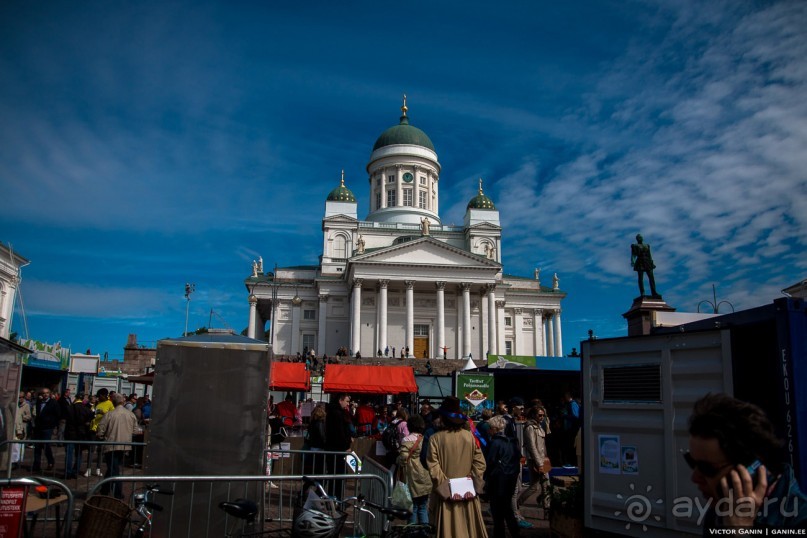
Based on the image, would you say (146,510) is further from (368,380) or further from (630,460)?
(368,380)

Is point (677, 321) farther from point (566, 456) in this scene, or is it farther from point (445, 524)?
point (445, 524)

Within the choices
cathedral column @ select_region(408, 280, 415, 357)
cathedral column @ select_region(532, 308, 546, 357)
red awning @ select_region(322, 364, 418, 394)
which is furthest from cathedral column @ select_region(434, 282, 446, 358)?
red awning @ select_region(322, 364, 418, 394)

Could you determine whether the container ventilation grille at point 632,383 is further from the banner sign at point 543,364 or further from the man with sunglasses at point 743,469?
the banner sign at point 543,364

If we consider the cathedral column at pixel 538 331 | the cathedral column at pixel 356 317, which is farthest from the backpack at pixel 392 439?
the cathedral column at pixel 538 331

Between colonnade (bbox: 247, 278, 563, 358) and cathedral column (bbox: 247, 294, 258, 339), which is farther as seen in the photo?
cathedral column (bbox: 247, 294, 258, 339)

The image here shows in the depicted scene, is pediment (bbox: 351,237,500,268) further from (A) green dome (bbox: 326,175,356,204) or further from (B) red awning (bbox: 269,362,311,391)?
(B) red awning (bbox: 269,362,311,391)

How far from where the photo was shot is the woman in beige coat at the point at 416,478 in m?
7.61

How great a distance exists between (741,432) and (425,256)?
47.0m

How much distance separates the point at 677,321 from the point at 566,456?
18.3 ft

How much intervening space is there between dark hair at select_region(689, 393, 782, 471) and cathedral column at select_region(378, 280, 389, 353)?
46.0 m

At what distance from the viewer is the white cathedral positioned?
162 ft

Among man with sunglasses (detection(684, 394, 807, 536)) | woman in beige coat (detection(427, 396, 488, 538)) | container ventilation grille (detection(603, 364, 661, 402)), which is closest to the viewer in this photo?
man with sunglasses (detection(684, 394, 807, 536))

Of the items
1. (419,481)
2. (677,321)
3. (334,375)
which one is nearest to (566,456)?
(677,321)

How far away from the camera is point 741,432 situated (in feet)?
8.51
